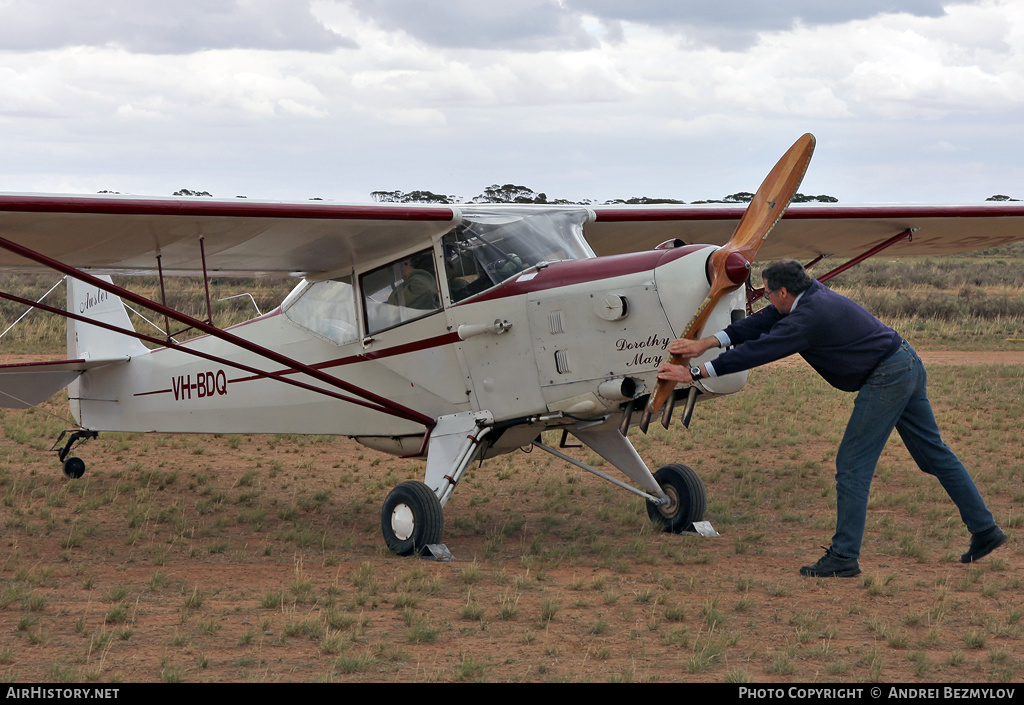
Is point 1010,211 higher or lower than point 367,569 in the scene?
higher

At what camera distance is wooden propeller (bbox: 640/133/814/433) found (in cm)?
610

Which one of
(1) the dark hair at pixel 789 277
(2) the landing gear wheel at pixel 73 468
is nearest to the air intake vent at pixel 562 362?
(1) the dark hair at pixel 789 277

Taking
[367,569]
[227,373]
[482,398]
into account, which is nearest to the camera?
[367,569]

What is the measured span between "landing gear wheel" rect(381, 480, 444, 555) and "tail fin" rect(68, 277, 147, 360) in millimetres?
4505

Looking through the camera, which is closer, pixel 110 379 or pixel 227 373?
pixel 227 373

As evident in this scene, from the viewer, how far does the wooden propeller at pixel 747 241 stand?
6.10 metres

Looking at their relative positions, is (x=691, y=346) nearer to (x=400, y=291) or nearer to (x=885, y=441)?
(x=885, y=441)

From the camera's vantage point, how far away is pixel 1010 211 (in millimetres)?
10312

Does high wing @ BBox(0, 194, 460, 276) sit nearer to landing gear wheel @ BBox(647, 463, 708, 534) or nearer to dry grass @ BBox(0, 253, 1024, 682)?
dry grass @ BBox(0, 253, 1024, 682)

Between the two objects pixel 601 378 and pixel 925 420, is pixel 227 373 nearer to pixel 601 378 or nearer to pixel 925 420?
pixel 601 378

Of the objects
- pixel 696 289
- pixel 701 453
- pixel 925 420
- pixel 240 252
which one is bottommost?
pixel 701 453

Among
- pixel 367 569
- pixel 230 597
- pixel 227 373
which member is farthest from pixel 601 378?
pixel 227 373

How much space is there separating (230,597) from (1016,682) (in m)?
4.39

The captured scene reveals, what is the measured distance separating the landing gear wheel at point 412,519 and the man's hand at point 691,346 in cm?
238
